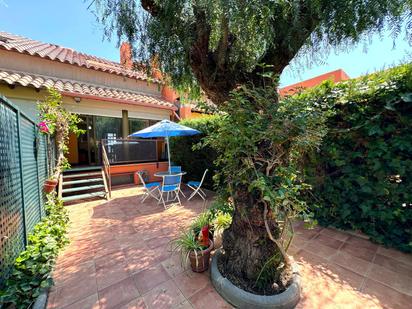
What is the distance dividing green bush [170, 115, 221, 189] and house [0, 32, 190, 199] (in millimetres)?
1132

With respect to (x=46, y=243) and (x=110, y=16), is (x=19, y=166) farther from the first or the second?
(x=110, y=16)

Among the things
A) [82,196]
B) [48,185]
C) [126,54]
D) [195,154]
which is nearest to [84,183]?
[82,196]

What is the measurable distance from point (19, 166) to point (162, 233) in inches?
101

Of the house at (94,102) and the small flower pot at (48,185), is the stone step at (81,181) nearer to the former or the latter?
the house at (94,102)

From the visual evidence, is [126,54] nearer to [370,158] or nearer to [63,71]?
[370,158]

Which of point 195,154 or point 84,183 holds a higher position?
point 195,154

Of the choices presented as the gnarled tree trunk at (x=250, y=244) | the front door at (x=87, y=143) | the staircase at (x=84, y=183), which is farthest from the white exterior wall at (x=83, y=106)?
the gnarled tree trunk at (x=250, y=244)

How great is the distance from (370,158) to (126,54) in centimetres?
499

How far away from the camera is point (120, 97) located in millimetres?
8539

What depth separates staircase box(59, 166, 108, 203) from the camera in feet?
20.5

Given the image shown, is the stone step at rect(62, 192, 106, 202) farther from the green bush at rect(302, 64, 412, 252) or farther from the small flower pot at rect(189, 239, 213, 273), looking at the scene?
the green bush at rect(302, 64, 412, 252)

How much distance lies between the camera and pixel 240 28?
7.79 ft

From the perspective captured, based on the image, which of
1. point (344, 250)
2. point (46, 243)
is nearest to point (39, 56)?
point (46, 243)

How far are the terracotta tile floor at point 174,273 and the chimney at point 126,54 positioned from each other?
11.7ft
